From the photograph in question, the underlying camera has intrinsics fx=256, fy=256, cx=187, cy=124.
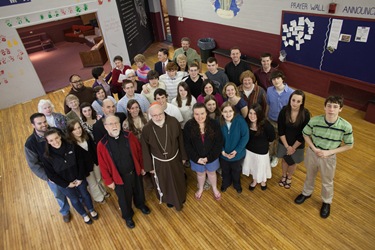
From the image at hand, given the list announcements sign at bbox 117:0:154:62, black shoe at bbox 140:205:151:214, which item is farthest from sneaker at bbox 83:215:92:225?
announcements sign at bbox 117:0:154:62

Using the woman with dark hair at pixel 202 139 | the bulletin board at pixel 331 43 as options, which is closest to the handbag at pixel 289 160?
the woman with dark hair at pixel 202 139

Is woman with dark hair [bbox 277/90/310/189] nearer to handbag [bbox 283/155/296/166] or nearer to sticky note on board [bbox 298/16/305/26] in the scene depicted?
handbag [bbox 283/155/296/166]

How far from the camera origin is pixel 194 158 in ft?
10.1

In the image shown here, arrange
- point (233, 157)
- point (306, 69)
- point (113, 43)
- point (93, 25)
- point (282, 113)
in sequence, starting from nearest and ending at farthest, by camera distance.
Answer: point (282, 113)
point (233, 157)
point (306, 69)
point (113, 43)
point (93, 25)

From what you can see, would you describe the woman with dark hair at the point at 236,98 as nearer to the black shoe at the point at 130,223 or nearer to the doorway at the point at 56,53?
the black shoe at the point at 130,223

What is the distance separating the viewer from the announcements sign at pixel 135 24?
8555mm

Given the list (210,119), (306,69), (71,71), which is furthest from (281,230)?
(71,71)

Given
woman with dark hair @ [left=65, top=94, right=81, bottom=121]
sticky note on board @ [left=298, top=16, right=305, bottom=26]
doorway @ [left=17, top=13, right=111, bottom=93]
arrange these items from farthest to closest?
doorway @ [left=17, top=13, right=111, bottom=93]
sticky note on board @ [left=298, top=16, right=305, bottom=26]
woman with dark hair @ [left=65, top=94, right=81, bottom=121]

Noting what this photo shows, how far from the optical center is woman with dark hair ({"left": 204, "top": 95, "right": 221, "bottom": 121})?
3.05m

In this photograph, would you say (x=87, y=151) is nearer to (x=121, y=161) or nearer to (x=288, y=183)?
(x=121, y=161)

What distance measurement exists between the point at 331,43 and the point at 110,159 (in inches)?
180

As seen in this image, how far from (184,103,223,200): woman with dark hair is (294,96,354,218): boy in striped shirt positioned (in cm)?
98

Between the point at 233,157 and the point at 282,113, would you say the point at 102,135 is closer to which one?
the point at 233,157

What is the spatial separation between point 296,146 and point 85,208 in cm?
292
